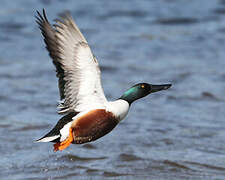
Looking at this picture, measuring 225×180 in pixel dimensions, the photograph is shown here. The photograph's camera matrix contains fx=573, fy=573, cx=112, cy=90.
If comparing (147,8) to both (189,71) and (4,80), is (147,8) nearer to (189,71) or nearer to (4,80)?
(189,71)

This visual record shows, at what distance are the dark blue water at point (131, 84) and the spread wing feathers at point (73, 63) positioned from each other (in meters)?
1.22

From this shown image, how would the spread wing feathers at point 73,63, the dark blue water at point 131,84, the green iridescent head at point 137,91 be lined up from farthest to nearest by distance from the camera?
the dark blue water at point 131,84, the green iridescent head at point 137,91, the spread wing feathers at point 73,63

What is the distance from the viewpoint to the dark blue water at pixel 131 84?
594cm

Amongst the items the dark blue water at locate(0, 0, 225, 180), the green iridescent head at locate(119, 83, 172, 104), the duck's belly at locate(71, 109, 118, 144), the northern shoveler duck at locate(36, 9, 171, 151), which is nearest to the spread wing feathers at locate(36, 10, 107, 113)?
the northern shoveler duck at locate(36, 9, 171, 151)

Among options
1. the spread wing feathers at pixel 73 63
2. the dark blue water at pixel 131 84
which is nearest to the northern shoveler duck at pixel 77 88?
the spread wing feathers at pixel 73 63

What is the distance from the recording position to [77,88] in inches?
185

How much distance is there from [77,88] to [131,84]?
420 cm

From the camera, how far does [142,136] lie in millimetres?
6777

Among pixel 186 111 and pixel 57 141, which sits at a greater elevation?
pixel 57 141

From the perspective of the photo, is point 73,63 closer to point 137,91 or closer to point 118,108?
point 118,108

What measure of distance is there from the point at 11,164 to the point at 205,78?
4337 millimetres

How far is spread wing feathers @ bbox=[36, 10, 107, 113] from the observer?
4516mm

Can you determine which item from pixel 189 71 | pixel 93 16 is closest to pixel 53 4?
pixel 93 16

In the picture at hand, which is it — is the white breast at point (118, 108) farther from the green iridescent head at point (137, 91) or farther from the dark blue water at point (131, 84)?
the dark blue water at point (131, 84)
